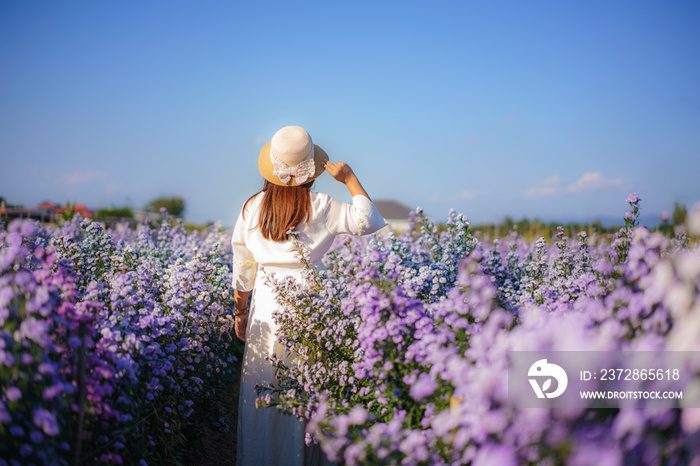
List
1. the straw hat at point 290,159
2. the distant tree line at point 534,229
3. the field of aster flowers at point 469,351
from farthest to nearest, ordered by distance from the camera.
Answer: the distant tree line at point 534,229 → the straw hat at point 290,159 → the field of aster flowers at point 469,351

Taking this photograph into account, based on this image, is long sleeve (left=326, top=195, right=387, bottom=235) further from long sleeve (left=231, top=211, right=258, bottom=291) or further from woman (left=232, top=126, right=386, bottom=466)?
long sleeve (left=231, top=211, right=258, bottom=291)

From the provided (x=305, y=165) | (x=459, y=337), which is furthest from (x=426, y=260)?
(x=459, y=337)

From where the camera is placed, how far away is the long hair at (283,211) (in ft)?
9.57

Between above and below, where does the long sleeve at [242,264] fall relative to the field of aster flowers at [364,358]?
above

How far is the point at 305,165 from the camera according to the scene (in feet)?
9.42

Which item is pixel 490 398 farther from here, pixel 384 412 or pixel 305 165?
pixel 305 165

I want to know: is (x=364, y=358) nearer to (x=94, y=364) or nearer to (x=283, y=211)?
(x=283, y=211)

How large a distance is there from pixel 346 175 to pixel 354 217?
309 millimetres

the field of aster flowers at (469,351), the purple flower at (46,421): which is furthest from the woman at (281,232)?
the purple flower at (46,421)

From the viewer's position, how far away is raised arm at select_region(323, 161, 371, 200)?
2959 mm

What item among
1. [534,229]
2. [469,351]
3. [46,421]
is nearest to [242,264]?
[46,421]

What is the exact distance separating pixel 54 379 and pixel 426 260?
9.84 feet

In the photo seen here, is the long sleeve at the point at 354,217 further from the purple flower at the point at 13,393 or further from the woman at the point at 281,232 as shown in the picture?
the purple flower at the point at 13,393

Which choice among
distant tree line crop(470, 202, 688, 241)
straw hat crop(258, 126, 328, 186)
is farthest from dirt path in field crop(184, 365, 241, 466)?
distant tree line crop(470, 202, 688, 241)
